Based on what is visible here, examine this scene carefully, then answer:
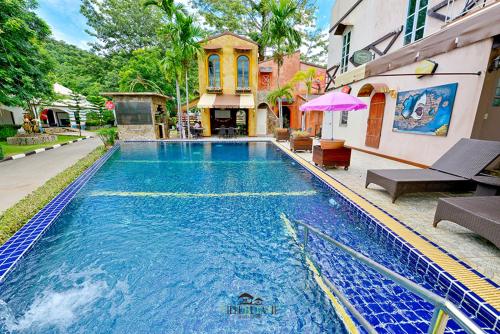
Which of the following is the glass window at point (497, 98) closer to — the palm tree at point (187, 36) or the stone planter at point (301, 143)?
the stone planter at point (301, 143)

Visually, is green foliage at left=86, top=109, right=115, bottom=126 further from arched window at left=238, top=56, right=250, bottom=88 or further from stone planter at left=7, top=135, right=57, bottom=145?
arched window at left=238, top=56, right=250, bottom=88

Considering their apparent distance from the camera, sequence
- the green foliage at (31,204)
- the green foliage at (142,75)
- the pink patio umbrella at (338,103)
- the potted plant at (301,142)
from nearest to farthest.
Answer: the green foliage at (31,204), the pink patio umbrella at (338,103), the potted plant at (301,142), the green foliage at (142,75)

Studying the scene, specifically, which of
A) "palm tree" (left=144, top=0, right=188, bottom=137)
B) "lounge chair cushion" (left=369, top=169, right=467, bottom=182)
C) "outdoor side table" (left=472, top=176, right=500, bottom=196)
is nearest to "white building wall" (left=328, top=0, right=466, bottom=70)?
"lounge chair cushion" (left=369, top=169, right=467, bottom=182)

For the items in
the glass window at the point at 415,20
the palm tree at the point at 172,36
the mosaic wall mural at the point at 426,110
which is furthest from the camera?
the palm tree at the point at 172,36

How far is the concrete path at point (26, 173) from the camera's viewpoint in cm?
487

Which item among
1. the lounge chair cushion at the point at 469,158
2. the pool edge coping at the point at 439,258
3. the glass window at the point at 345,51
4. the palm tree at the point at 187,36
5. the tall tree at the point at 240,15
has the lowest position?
the pool edge coping at the point at 439,258

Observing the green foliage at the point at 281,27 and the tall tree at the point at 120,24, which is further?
the tall tree at the point at 120,24

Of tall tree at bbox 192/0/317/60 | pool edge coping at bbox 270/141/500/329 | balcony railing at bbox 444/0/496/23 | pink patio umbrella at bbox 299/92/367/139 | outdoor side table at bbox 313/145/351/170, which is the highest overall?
tall tree at bbox 192/0/317/60

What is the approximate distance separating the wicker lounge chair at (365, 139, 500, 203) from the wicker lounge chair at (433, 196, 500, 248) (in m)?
1.01

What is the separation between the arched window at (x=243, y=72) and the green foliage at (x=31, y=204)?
1444 centimetres

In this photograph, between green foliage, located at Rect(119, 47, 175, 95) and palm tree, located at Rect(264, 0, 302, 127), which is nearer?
palm tree, located at Rect(264, 0, 302, 127)

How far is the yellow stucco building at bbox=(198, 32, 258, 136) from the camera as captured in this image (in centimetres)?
1712

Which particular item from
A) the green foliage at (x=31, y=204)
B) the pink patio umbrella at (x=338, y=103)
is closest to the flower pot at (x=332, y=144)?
the pink patio umbrella at (x=338, y=103)

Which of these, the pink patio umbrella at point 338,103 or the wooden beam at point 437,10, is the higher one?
the wooden beam at point 437,10
